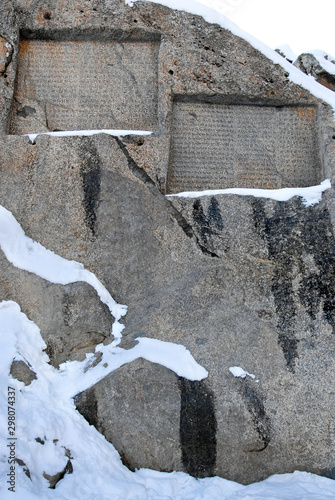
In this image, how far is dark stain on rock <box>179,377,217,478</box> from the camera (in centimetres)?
370

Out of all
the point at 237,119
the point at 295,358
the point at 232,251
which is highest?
the point at 237,119

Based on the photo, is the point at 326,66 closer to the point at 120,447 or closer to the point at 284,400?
the point at 284,400

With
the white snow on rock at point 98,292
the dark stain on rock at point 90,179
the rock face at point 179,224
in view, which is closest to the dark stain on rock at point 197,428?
the rock face at point 179,224

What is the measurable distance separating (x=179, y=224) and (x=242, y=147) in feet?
4.56

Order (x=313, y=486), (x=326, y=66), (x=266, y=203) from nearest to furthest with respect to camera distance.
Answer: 1. (x=313, y=486)
2. (x=266, y=203)
3. (x=326, y=66)

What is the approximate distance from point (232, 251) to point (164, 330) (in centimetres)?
98

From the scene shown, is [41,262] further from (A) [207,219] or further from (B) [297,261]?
(B) [297,261]

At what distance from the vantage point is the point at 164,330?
13.6ft

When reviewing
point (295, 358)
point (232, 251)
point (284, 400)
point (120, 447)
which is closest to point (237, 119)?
point (232, 251)

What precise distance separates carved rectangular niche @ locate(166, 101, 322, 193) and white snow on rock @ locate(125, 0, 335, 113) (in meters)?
0.23

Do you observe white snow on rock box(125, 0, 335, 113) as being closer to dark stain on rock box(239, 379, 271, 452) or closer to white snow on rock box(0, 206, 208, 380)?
white snow on rock box(0, 206, 208, 380)

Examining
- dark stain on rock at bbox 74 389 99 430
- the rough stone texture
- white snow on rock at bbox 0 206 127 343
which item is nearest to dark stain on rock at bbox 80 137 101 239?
white snow on rock at bbox 0 206 127 343

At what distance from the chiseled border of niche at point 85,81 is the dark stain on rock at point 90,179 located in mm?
689

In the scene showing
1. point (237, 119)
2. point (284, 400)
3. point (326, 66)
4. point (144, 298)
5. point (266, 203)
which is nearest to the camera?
point (284, 400)
